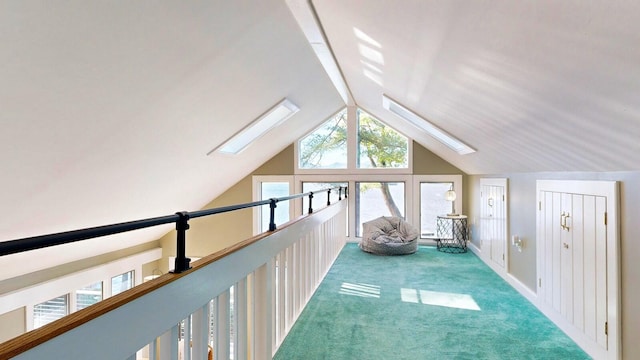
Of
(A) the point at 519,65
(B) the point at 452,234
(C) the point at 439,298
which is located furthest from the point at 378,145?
(A) the point at 519,65

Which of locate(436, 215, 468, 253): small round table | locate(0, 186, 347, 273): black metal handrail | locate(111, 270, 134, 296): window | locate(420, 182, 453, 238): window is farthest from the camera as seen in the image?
locate(420, 182, 453, 238): window

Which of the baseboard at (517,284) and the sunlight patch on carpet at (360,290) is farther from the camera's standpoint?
the sunlight patch on carpet at (360,290)

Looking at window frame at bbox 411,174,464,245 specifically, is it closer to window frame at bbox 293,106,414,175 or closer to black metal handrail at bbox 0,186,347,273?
window frame at bbox 293,106,414,175

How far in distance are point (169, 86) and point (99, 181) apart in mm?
1363

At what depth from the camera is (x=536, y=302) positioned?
3.45 metres

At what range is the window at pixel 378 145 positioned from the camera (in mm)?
6832

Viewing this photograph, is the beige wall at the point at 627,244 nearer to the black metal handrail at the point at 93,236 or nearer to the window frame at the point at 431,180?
the black metal handrail at the point at 93,236

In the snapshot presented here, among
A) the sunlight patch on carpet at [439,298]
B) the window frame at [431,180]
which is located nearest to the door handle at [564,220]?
the sunlight patch on carpet at [439,298]

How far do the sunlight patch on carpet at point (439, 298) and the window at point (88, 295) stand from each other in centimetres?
432

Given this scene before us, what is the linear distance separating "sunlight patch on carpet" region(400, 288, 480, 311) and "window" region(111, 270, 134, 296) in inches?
172

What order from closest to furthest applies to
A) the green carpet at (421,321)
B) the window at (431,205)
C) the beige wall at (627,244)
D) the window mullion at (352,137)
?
the beige wall at (627,244), the green carpet at (421,321), the window at (431,205), the window mullion at (352,137)

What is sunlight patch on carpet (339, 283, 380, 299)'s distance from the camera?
3.74 meters

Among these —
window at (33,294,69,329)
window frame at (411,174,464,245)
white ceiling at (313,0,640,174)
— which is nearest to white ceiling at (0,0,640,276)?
white ceiling at (313,0,640,174)

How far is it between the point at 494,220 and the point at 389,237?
1.62 metres
